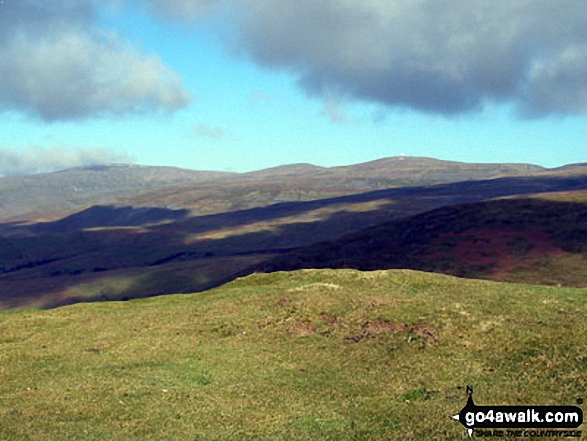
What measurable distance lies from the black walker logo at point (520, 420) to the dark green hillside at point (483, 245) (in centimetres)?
9060

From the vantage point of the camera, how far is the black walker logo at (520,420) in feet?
67.5

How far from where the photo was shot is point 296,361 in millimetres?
36625

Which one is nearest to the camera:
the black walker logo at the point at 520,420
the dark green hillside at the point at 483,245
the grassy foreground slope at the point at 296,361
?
the black walker logo at the point at 520,420

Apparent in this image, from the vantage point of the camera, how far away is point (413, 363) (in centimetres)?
3434

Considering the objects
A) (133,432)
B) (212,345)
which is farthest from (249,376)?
(133,432)

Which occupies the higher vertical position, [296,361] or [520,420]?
[520,420]

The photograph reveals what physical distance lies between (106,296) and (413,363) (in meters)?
158

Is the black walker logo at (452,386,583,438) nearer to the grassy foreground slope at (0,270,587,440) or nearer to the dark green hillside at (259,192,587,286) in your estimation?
the grassy foreground slope at (0,270,587,440)

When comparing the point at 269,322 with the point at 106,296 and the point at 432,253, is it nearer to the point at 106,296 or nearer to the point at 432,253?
the point at 432,253

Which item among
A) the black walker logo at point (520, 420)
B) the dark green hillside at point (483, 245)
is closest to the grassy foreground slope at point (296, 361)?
the black walker logo at point (520, 420)

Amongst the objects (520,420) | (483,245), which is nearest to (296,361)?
(520,420)

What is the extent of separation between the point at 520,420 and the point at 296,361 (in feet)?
54.4

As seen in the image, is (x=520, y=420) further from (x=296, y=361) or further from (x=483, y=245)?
(x=483, y=245)

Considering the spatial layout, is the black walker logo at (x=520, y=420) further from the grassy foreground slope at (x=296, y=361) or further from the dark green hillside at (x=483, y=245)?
the dark green hillside at (x=483, y=245)
